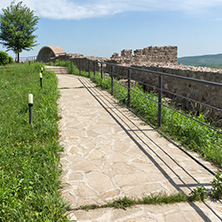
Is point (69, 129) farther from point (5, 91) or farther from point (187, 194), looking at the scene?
point (5, 91)

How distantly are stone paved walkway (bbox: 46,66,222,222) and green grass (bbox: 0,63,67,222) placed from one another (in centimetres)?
22

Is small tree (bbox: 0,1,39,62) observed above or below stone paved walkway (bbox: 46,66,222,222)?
above

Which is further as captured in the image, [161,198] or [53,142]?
[53,142]

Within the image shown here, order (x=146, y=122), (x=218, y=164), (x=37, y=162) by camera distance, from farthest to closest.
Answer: (x=146, y=122) < (x=218, y=164) < (x=37, y=162)

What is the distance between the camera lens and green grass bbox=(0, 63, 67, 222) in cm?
259

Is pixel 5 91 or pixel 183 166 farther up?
pixel 5 91

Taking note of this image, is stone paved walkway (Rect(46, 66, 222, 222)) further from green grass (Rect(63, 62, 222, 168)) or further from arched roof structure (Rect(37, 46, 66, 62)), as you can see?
arched roof structure (Rect(37, 46, 66, 62))

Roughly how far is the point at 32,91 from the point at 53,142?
4.59 metres

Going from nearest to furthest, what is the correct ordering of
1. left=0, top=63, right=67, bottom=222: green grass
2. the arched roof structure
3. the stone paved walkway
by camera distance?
left=0, top=63, right=67, bottom=222: green grass, the stone paved walkway, the arched roof structure

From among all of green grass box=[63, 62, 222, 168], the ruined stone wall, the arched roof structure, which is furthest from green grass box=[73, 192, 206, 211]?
the arched roof structure

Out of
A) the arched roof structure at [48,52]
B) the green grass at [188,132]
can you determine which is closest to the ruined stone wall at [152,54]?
the green grass at [188,132]

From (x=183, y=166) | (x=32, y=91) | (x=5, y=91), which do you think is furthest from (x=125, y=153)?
(x=5, y=91)

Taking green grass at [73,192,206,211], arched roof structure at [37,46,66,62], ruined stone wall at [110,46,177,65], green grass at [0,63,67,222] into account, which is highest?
arched roof structure at [37,46,66,62]

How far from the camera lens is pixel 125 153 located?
4.22 m
